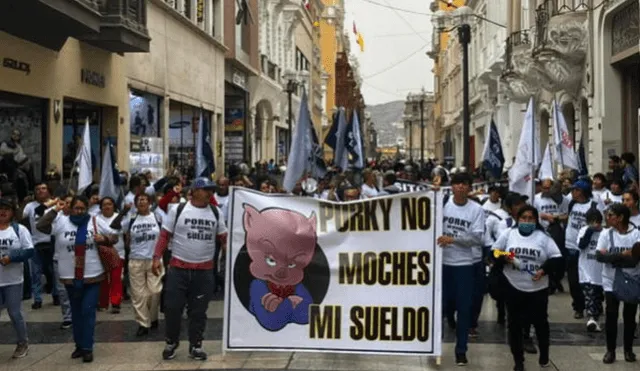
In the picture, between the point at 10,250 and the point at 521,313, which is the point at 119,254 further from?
the point at 521,313

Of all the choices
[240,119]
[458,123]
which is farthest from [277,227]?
[458,123]

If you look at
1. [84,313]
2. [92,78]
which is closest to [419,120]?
[92,78]

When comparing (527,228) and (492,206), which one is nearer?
(527,228)

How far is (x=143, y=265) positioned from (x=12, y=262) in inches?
73.8

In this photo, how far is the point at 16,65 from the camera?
16969mm

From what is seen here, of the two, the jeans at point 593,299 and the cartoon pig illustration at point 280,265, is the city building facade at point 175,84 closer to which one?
the jeans at point 593,299

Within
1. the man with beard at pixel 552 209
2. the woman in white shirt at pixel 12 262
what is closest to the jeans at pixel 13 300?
the woman in white shirt at pixel 12 262

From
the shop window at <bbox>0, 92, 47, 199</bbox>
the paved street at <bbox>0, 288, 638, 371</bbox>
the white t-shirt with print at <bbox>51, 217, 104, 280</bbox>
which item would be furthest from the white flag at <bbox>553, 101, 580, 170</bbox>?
the shop window at <bbox>0, 92, 47, 199</bbox>

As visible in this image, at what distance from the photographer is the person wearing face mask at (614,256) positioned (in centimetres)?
822

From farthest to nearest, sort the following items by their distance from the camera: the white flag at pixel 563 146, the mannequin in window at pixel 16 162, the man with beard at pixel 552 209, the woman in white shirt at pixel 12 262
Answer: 1. the mannequin in window at pixel 16 162
2. the white flag at pixel 563 146
3. the man with beard at pixel 552 209
4. the woman in white shirt at pixel 12 262

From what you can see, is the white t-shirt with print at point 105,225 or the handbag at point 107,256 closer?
the handbag at point 107,256

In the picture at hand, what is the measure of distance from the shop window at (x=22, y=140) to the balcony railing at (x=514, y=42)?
16022 millimetres

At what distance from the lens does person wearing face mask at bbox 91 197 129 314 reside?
9.38 m

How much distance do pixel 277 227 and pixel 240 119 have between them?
33369 mm
